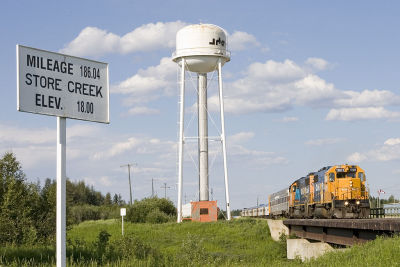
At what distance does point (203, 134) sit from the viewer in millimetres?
A: 68562

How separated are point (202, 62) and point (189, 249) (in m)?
41.6

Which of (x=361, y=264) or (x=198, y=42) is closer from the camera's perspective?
(x=361, y=264)

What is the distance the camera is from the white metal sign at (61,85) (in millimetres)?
8828

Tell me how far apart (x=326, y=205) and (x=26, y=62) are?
1318 inches

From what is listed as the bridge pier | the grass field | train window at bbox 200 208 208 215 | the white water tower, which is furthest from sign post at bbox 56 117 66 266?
train window at bbox 200 208 208 215

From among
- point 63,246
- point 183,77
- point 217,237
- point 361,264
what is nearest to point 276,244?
point 217,237

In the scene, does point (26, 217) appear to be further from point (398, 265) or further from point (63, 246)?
point (63, 246)

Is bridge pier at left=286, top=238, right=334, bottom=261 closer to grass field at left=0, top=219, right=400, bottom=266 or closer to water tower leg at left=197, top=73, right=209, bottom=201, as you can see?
grass field at left=0, top=219, right=400, bottom=266

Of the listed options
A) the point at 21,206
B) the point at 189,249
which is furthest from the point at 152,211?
the point at 189,249

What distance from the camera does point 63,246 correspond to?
8906 mm

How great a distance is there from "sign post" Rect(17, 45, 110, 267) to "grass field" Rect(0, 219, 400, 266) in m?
4.97

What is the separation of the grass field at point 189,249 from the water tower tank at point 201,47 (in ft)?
61.3

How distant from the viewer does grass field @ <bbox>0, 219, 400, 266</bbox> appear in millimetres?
16062

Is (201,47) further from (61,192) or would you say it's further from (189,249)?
(61,192)
